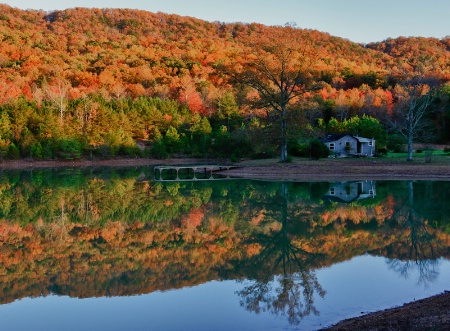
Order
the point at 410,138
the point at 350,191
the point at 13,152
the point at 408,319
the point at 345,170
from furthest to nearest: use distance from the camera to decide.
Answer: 1. the point at 13,152
2. the point at 410,138
3. the point at 345,170
4. the point at 350,191
5. the point at 408,319

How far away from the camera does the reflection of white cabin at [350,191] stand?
24005 millimetres

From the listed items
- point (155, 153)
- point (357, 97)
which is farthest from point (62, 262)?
point (357, 97)

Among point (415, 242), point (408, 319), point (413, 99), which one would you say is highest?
point (413, 99)

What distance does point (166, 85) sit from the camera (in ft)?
274

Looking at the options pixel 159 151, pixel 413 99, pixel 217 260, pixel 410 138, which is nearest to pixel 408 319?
pixel 217 260

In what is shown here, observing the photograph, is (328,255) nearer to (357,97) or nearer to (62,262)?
(62,262)

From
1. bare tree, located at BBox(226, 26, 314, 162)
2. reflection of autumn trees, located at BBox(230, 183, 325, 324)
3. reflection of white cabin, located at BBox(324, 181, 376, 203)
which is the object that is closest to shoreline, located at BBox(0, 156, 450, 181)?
bare tree, located at BBox(226, 26, 314, 162)

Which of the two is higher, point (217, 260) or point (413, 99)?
point (413, 99)

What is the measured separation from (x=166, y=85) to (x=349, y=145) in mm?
40678

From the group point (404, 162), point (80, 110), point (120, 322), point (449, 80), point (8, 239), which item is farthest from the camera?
point (449, 80)

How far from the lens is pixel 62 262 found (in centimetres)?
1259

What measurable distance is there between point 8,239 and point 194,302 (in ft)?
29.3

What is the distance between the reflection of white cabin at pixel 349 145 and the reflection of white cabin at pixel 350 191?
2046 cm

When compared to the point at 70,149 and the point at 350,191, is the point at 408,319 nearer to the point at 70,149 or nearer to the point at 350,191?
the point at 350,191
